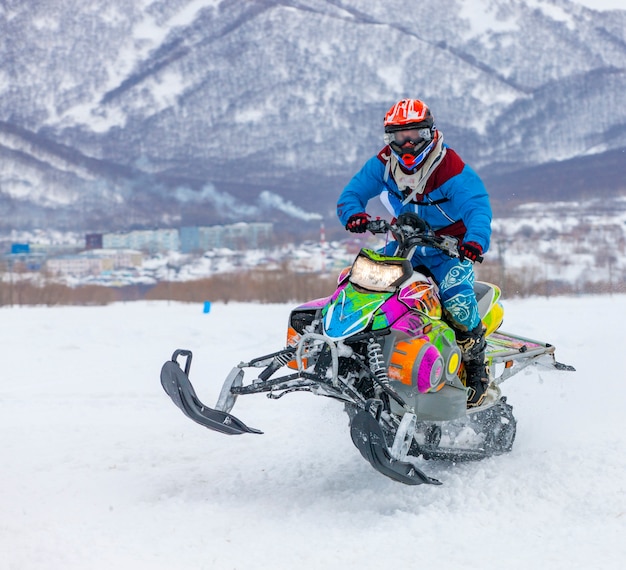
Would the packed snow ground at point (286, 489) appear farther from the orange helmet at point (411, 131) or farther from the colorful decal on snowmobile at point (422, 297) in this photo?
the orange helmet at point (411, 131)

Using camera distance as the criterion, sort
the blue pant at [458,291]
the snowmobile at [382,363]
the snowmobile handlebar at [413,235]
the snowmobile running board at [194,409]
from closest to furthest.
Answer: the snowmobile at [382,363], the snowmobile running board at [194,409], the snowmobile handlebar at [413,235], the blue pant at [458,291]

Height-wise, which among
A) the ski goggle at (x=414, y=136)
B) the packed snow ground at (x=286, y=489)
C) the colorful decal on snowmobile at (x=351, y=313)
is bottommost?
the packed snow ground at (x=286, y=489)

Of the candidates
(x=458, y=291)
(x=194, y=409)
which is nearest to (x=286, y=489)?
(x=194, y=409)

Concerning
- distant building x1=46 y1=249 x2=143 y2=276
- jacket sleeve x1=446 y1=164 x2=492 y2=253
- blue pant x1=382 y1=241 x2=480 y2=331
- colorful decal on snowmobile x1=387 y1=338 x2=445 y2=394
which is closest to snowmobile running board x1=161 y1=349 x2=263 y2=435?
colorful decal on snowmobile x1=387 y1=338 x2=445 y2=394

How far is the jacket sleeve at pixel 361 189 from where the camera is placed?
6.32m

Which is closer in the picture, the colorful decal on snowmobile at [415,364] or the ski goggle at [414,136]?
the colorful decal on snowmobile at [415,364]

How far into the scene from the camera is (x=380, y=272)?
550cm

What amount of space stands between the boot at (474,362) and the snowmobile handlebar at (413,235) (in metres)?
0.71

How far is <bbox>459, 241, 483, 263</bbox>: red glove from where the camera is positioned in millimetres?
5539

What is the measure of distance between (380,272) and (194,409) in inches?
59.4

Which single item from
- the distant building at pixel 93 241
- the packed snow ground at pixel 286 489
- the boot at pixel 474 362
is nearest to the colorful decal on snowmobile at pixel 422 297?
the boot at pixel 474 362

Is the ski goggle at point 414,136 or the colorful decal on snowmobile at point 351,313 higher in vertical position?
the ski goggle at point 414,136

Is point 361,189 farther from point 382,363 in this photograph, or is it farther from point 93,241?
point 93,241

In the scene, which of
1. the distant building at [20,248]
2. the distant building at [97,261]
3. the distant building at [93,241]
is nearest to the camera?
the distant building at [97,261]
